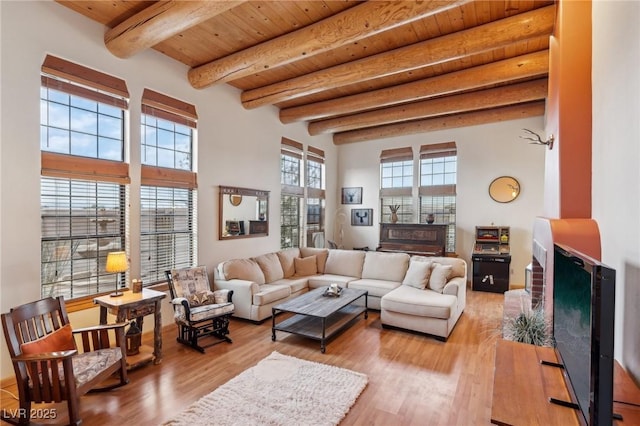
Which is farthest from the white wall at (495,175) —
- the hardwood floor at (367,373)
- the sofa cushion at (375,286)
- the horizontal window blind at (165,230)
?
the horizontal window blind at (165,230)

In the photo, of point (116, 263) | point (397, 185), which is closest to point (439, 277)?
point (397, 185)

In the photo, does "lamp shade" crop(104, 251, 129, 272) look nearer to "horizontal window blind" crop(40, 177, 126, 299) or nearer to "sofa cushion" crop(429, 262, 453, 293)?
"horizontal window blind" crop(40, 177, 126, 299)

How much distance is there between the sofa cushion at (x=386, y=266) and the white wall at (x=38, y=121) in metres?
2.28

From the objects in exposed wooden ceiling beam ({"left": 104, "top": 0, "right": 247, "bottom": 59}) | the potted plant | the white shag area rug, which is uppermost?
exposed wooden ceiling beam ({"left": 104, "top": 0, "right": 247, "bottom": 59})

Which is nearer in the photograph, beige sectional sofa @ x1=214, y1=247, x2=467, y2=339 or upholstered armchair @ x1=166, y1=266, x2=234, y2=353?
upholstered armchair @ x1=166, y1=266, x2=234, y2=353

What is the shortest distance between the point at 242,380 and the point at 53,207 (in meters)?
2.55

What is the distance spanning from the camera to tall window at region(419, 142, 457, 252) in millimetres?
6801

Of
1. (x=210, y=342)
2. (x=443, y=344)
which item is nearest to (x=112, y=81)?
(x=210, y=342)

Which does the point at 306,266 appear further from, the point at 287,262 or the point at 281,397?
the point at 281,397

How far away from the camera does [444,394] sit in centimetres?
259

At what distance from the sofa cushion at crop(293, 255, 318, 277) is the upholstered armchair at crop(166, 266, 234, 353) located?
188cm

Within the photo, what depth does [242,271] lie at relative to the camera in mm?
4590

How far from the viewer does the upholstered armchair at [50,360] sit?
210 centimetres

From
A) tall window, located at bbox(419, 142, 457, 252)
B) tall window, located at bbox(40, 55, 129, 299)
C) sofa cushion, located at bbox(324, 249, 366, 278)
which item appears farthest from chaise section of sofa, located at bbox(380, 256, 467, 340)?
tall window, located at bbox(40, 55, 129, 299)
